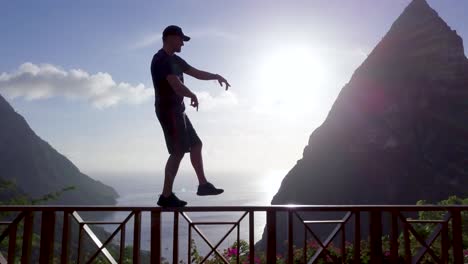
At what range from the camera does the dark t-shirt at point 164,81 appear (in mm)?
5074

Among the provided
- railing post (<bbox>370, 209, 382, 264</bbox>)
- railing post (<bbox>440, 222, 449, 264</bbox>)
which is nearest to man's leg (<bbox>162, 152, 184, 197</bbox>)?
railing post (<bbox>370, 209, 382, 264</bbox>)

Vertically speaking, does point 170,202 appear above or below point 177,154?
below

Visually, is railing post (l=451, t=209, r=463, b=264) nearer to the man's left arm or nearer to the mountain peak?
the man's left arm

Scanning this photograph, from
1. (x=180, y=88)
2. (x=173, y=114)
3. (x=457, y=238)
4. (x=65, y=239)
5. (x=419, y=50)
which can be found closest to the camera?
(x=180, y=88)

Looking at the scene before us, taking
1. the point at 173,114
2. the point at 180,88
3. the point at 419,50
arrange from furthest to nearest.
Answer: the point at 419,50, the point at 173,114, the point at 180,88

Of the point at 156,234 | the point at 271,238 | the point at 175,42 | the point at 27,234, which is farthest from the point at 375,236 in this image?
the point at 27,234

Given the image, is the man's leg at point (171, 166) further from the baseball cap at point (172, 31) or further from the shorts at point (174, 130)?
the baseball cap at point (172, 31)

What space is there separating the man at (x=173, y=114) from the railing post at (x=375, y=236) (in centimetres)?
192

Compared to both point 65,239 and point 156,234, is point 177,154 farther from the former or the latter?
point 65,239

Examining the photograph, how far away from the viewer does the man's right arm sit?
16.0 ft

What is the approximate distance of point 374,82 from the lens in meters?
99.5

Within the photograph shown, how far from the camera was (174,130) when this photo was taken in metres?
5.05

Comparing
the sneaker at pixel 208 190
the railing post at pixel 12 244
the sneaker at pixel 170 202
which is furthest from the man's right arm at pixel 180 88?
the railing post at pixel 12 244

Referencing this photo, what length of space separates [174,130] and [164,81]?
1.93ft
